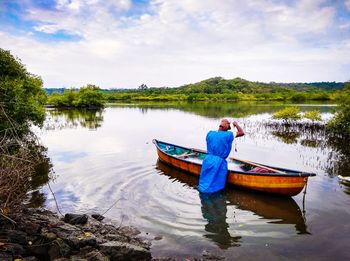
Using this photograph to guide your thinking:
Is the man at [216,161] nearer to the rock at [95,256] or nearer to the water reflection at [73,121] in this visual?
the rock at [95,256]

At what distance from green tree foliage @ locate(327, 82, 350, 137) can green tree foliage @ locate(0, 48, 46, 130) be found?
61.5 feet

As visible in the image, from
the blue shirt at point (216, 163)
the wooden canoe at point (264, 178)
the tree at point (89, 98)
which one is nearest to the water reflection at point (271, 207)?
the wooden canoe at point (264, 178)

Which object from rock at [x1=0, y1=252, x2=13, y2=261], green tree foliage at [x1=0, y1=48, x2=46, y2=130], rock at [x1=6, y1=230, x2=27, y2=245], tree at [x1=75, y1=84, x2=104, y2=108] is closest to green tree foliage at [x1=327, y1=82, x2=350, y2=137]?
green tree foliage at [x1=0, y1=48, x2=46, y2=130]

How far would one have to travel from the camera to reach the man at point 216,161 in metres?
10.1

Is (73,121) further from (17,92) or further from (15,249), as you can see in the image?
(15,249)

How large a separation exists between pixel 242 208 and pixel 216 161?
5.77ft

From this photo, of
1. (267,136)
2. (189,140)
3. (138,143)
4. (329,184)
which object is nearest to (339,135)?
(267,136)

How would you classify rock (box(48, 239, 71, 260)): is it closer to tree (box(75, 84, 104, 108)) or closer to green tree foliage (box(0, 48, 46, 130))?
green tree foliage (box(0, 48, 46, 130))

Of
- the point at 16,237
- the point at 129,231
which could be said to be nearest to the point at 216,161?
the point at 129,231

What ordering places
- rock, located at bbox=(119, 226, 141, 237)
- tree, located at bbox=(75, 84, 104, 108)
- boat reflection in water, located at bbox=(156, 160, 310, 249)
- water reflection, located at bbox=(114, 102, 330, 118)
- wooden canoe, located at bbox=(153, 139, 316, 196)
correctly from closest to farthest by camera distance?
rock, located at bbox=(119, 226, 141, 237) → boat reflection in water, located at bbox=(156, 160, 310, 249) → wooden canoe, located at bbox=(153, 139, 316, 196) → water reflection, located at bbox=(114, 102, 330, 118) → tree, located at bbox=(75, 84, 104, 108)

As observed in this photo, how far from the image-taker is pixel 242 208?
9234 millimetres

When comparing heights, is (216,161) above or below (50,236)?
above

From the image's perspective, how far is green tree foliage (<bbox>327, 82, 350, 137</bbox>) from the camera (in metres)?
20.0

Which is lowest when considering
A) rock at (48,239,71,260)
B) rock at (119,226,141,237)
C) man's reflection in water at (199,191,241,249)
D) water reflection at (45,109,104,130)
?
man's reflection in water at (199,191,241,249)
